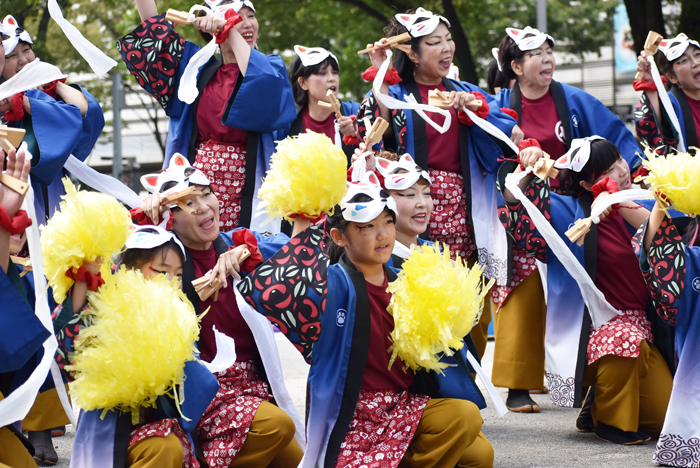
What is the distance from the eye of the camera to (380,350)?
3.01m

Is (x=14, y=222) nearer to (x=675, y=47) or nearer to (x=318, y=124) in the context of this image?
(x=318, y=124)

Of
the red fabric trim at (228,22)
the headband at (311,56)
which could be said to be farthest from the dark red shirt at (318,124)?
the red fabric trim at (228,22)

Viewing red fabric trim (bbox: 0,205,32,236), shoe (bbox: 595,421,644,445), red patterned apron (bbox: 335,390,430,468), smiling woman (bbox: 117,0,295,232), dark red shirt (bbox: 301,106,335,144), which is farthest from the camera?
dark red shirt (bbox: 301,106,335,144)

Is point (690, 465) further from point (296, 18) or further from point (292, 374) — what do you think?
point (296, 18)

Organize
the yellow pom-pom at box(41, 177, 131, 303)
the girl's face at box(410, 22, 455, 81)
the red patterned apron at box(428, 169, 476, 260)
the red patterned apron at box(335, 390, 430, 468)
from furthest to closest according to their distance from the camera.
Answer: the girl's face at box(410, 22, 455, 81), the red patterned apron at box(428, 169, 476, 260), the red patterned apron at box(335, 390, 430, 468), the yellow pom-pom at box(41, 177, 131, 303)

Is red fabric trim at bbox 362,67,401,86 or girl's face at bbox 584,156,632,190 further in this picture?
red fabric trim at bbox 362,67,401,86

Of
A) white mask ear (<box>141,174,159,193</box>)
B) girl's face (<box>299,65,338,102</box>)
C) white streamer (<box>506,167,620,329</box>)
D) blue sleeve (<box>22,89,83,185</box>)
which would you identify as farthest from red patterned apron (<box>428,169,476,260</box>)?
blue sleeve (<box>22,89,83,185</box>)

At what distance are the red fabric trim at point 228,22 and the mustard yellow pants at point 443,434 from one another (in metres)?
1.96

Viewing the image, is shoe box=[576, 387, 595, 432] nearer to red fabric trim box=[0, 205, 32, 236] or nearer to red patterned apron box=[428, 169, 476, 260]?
red patterned apron box=[428, 169, 476, 260]

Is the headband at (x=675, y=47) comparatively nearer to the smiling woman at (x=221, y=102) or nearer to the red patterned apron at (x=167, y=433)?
the smiling woman at (x=221, y=102)

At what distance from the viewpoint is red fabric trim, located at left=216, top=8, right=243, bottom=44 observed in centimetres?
386

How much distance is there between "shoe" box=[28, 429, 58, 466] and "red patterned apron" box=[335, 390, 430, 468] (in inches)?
52.9

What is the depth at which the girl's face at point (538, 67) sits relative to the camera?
4.44 metres

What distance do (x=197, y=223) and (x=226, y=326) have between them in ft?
1.33
